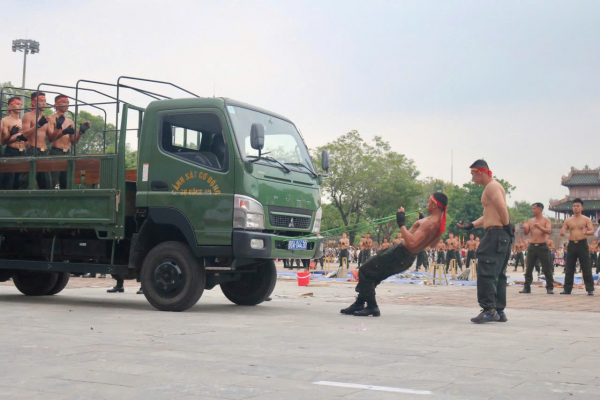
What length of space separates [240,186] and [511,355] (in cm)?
466

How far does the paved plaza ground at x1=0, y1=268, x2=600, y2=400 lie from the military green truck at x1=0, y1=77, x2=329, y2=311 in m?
0.71

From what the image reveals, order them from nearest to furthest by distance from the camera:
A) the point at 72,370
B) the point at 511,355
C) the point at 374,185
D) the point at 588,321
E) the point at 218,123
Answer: the point at 72,370 → the point at 511,355 → the point at 588,321 → the point at 218,123 → the point at 374,185

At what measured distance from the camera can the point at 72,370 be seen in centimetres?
532

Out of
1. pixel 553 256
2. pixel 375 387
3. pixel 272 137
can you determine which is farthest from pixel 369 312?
pixel 553 256

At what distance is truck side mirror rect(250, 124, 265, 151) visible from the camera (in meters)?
9.79

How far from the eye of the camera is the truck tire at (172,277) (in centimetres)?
1019

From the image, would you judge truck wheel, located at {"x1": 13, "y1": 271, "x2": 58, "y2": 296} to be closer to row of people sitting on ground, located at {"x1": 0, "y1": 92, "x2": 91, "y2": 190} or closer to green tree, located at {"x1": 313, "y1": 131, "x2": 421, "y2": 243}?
row of people sitting on ground, located at {"x1": 0, "y1": 92, "x2": 91, "y2": 190}

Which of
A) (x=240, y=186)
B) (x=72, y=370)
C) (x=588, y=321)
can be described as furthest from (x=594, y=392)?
(x=240, y=186)

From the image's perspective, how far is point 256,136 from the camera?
9.79 meters

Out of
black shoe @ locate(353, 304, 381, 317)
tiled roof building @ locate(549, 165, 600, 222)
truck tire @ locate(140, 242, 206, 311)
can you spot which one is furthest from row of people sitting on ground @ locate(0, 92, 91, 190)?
tiled roof building @ locate(549, 165, 600, 222)

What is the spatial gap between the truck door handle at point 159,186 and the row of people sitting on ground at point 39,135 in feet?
6.71

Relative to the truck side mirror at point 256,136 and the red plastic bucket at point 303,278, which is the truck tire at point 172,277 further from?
the red plastic bucket at point 303,278

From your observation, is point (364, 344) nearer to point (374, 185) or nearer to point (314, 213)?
point (314, 213)

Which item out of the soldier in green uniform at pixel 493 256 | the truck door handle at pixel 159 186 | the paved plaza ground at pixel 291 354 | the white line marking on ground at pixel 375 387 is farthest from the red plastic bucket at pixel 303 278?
the white line marking on ground at pixel 375 387
